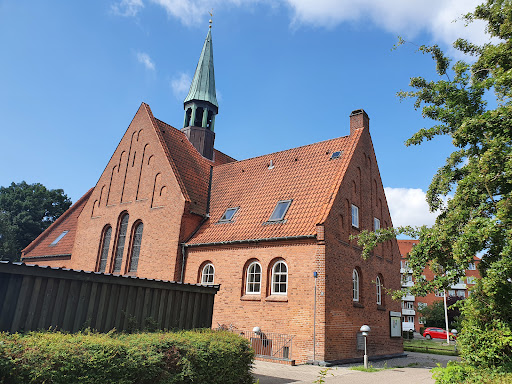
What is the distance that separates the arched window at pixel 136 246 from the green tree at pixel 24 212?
25767 millimetres

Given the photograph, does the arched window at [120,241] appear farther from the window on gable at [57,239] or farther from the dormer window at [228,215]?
the window on gable at [57,239]

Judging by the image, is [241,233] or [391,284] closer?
[241,233]

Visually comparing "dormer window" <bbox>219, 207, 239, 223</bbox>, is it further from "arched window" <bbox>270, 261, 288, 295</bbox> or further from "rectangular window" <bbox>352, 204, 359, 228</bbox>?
"rectangular window" <bbox>352, 204, 359, 228</bbox>

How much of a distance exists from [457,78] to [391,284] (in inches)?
538

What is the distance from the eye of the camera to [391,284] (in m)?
Answer: 21.6

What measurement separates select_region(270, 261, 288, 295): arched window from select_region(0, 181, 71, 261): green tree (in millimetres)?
35972

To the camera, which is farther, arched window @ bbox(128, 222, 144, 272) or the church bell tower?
the church bell tower

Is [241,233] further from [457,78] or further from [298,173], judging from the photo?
[457,78]

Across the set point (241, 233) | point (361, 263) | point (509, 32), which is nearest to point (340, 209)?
point (361, 263)

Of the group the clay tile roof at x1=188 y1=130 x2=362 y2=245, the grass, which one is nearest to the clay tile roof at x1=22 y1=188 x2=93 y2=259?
the clay tile roof at x1=188 y1=130 x2=362 y2=245

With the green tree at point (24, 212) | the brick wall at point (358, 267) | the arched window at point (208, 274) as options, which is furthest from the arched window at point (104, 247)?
the green tree at point (24, 212)

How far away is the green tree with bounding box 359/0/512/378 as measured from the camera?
8.15m

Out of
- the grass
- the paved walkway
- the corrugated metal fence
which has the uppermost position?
the corrugated metal fence

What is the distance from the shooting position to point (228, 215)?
20.6m
